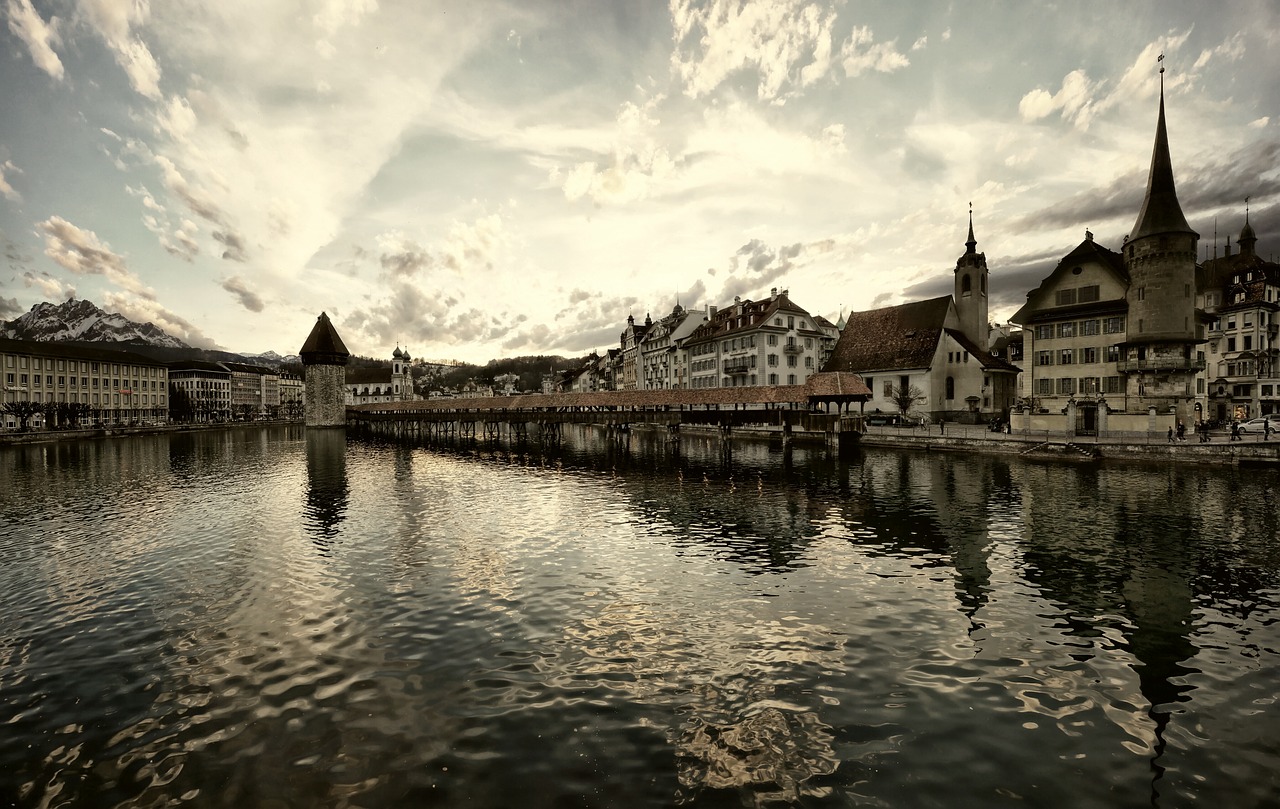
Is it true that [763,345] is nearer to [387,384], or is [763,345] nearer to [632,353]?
[632,353]

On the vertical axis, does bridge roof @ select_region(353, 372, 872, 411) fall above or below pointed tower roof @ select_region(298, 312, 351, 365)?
below

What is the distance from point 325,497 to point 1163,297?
56022mm

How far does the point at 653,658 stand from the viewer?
10242 mm

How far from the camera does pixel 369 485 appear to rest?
32.8 meters

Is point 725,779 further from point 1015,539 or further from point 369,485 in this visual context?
point 369,485

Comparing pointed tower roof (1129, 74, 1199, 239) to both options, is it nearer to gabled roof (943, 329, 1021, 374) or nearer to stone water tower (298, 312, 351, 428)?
gabled roof (943, 329, 1021, 374)

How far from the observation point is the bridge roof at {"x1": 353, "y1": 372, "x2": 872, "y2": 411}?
48.7 meters

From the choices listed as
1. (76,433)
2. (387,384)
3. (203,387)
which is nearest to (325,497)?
(76,433)

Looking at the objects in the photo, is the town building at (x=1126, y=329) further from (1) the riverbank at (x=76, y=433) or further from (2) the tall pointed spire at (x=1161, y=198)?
(1) the riverbank at (x=76, y=433)

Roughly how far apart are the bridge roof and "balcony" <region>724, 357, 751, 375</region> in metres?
16.7

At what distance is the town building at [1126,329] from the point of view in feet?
130

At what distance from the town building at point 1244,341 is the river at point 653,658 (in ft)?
160

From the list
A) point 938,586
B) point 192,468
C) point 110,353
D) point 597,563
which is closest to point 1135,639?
point 938,586

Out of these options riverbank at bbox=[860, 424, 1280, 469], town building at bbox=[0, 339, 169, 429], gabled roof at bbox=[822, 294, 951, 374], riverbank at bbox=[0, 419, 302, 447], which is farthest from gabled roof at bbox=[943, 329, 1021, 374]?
town building at bbox=[0, 339, 169, 429]
